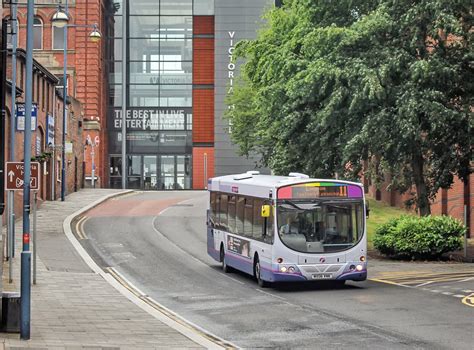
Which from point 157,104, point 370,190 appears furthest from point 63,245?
point 157,104

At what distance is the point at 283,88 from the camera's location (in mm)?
33562

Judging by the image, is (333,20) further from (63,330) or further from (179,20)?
(179,20)

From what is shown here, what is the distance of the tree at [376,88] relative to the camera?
3030cm

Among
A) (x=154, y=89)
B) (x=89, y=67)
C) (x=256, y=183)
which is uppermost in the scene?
(x=89, y=67)

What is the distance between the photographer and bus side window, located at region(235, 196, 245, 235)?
25.3m

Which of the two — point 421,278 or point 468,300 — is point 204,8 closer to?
point 421,278

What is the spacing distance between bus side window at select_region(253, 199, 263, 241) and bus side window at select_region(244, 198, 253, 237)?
0.28 m

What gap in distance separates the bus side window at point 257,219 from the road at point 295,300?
141 cm

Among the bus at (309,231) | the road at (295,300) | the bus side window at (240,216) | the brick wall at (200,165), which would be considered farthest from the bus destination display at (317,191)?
the brick wall at (200,165)

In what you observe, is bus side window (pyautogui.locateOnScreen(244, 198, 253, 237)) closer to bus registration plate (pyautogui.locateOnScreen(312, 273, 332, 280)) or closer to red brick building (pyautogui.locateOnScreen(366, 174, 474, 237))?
bus registration plate (pyautogui.locateOnScreen(312, 273, 332, 280))

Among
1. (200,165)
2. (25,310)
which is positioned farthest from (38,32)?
(25,310)

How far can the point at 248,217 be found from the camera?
2478 centimetres

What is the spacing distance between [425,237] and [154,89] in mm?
52932

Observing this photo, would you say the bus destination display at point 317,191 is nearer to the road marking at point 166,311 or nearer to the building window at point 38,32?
the road marking at point 166,311
